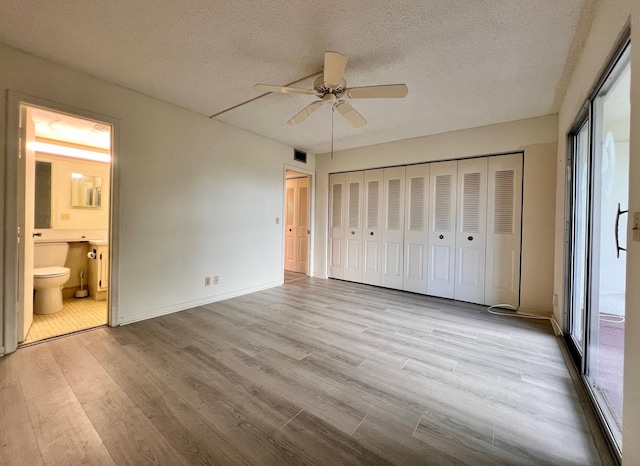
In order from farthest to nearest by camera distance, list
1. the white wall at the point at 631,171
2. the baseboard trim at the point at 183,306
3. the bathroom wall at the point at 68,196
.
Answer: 1. the bathroom wall at the point at 68,196
2. the baseboard trim at the point at 183,306
3. the white wall at the point at 631,171

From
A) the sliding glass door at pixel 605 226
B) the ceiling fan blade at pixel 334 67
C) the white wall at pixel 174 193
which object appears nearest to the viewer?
the sliding glass door at pixel 605 226


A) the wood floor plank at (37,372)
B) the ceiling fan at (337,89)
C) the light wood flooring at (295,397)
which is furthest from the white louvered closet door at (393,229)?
the wood floor plank at (37,372)

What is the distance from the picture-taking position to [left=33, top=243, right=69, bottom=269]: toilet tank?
348 cm

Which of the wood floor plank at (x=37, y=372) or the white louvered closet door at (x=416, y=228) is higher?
the white louvered closet door at (x=416, y=228)

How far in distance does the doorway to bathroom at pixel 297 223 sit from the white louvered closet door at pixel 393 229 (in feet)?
5.39

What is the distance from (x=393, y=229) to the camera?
4.52 m

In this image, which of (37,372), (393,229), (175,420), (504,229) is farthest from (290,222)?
(175,420)

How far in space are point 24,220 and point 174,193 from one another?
4.15 feet

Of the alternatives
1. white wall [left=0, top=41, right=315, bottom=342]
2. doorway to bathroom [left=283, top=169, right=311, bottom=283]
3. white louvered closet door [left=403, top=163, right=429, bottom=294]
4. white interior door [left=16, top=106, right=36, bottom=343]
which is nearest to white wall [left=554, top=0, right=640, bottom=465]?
white louvered closet door [left=403, top=163, right=429, bottom=294]

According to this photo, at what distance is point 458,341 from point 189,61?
3530 millimetres

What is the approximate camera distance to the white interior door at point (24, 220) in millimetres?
2260

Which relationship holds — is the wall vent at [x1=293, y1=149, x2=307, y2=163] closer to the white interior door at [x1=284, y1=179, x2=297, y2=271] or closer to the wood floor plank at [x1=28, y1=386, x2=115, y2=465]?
the white interior door at [x1=284, y1=179, x2=297, y2=271]

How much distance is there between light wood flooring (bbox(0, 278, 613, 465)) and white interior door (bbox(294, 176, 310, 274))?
293 centimetres

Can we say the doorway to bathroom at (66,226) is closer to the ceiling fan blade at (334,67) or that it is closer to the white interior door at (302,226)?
the ceiling fan blade at (334,67)
